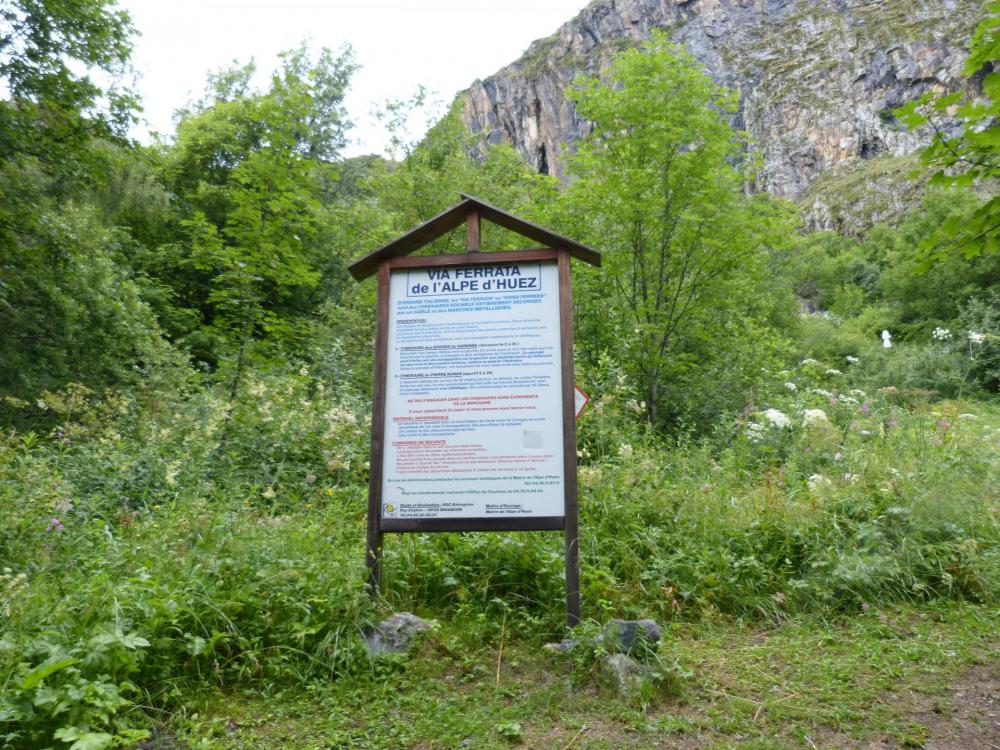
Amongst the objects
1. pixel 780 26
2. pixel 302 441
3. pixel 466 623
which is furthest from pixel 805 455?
pixel 780 26

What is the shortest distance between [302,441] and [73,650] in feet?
14.9

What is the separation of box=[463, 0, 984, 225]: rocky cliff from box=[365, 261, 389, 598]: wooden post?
2783 inches

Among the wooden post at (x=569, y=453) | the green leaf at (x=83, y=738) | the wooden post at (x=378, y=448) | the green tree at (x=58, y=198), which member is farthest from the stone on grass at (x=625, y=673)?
the green tree at (x=58, y=198)

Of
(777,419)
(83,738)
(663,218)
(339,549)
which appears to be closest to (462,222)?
(339,549)

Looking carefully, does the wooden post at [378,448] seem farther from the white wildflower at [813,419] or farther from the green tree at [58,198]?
the green tree at [58,198]

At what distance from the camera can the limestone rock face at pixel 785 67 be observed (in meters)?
82.4

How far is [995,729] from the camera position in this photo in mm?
2873

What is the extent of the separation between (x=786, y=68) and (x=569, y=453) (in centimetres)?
11004

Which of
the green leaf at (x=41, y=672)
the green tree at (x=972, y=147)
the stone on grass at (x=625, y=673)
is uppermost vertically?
the green tree at (x=972, y=147)

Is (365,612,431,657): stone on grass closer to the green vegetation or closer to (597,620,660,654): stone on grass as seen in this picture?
the green vegetation

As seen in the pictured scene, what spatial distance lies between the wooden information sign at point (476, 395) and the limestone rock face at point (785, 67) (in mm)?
70932

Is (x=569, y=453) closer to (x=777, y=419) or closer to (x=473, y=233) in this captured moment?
(x=473, y=233)

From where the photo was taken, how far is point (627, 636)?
11.2 feet

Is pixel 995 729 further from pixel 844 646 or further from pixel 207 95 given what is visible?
pixel 207 95
